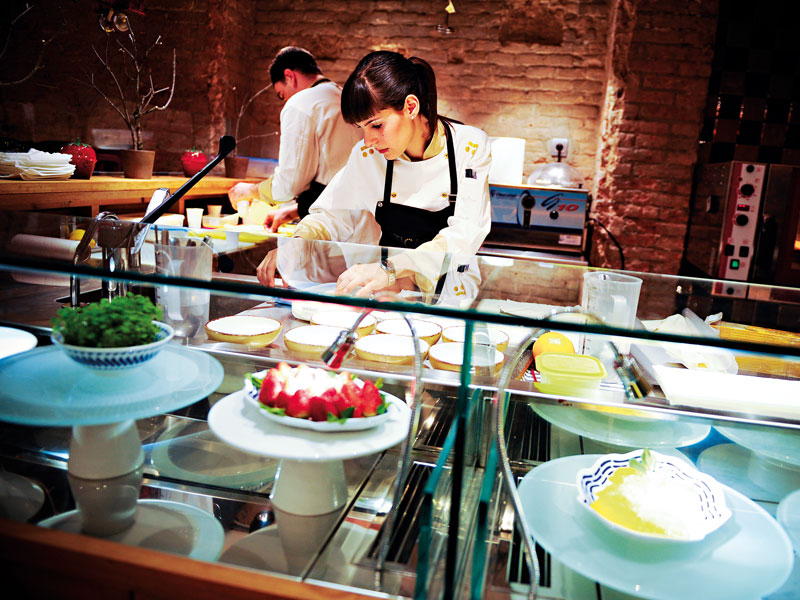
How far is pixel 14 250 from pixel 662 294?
50.5 inches

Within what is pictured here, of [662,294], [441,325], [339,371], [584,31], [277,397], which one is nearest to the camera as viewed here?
[277,397]

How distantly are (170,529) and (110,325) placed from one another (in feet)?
1.17

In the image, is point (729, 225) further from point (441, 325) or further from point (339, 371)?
point (339, 371)

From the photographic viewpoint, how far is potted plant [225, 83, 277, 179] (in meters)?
5.34

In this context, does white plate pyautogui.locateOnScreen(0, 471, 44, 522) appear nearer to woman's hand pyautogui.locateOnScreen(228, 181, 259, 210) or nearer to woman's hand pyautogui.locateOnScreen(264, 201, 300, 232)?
woman's hand pyautogui.locateOnScreen(264, 201, 300, 232)

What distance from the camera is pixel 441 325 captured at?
4.60ft

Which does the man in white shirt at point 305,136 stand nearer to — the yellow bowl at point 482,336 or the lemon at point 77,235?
the lemon at point 77,235

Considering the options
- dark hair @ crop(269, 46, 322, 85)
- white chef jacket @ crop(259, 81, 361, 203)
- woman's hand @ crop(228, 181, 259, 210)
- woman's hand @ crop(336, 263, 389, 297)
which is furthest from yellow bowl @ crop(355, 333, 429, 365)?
woman's hand @ crop(228, 181, 259, 210)

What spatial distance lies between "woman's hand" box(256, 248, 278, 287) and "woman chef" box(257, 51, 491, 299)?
0.72m

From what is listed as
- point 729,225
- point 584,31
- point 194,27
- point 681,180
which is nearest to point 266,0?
point 194,27

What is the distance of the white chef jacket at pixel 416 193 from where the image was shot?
2342 millimetres

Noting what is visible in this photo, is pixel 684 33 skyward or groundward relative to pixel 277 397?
skyward

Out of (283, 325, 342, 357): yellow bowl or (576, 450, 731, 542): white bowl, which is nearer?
(576, 450, 731, 542): white bowl

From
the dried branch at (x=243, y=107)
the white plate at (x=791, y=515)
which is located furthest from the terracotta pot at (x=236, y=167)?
the white plate at (x=791, y=515)
